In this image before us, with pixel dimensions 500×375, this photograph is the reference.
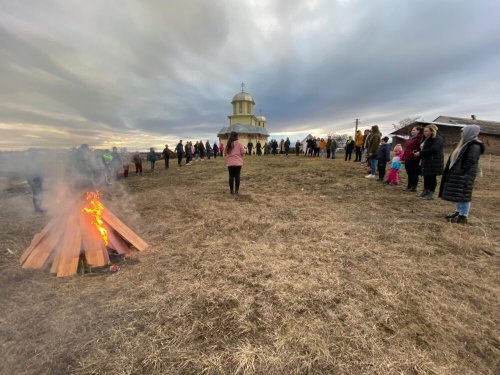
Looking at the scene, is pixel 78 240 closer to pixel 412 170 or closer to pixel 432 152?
pixel 432 152

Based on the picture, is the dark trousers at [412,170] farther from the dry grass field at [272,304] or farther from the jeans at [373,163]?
the dry grass field at [272,304]

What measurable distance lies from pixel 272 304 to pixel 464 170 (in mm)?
5062

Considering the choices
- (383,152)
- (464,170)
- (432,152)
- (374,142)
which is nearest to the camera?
(464,170)

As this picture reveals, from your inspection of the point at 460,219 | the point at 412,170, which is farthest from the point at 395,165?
the point at 460,219

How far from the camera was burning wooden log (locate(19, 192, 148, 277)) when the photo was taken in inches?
145

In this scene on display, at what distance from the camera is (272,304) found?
8.95 ft

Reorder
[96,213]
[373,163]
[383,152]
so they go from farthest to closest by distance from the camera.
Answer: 1. [373,163]
2. [383,152]
3. [96,213]

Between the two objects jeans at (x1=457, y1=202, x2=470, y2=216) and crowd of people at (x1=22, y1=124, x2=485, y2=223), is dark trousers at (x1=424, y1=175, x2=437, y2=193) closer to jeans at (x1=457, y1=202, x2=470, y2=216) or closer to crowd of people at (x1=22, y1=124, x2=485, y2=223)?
crowd of people at (x1=22, y1=124, x2=485, y2=223)

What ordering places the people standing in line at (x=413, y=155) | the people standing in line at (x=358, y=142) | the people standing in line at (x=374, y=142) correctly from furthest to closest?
the people standing in line at (x=358, y=142), the people standing in line at (x=374, y=142), the people standing in line at (x=413, y=155)

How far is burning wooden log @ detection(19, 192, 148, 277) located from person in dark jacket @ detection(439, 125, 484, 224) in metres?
6.36

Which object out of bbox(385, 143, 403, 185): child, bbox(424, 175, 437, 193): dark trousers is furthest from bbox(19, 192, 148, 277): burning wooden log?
bbox(385, 143, 403, 185): child

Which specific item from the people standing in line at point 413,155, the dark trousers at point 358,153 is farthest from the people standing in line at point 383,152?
the dark trousers at point 358,153

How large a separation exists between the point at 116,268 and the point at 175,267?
90cm

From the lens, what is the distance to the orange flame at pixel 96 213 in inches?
160
